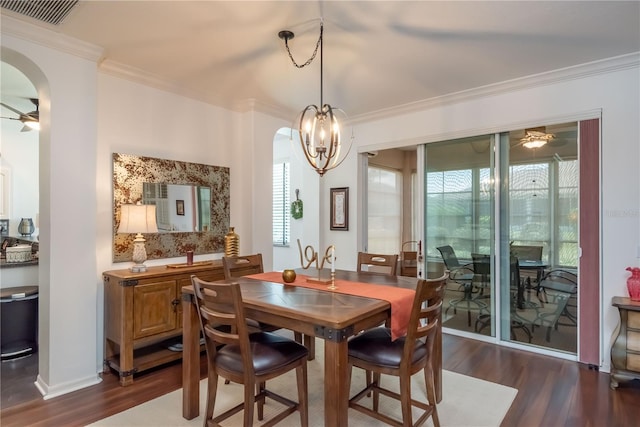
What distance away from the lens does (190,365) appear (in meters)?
2.34

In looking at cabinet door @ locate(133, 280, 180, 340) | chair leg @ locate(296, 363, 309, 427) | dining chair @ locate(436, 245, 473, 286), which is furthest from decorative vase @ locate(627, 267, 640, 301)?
cabinet door @ locate(133, 280, 180, 340)

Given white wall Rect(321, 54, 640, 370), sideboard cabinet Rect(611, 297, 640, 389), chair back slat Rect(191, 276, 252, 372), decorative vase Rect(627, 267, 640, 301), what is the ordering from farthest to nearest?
white wall Rect(321, 54, 640, 370), decorative vase Rect(627, 267, 640, 301), sideboard cabinet Rect(611, 297, 640, 389), chair back slat Rect(191, 276, 252, 372)

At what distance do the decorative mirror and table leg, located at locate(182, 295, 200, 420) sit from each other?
133cm

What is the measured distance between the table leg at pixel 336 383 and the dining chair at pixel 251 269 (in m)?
1.04

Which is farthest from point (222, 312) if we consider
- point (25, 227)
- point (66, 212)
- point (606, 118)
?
point (25, 227)

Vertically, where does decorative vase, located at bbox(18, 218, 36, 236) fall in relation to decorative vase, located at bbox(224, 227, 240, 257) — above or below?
above

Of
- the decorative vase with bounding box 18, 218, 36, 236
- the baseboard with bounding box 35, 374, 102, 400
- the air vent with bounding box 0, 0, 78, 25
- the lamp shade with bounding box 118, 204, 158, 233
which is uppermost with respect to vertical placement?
the air vent with bounding box 0, 0, 78, 25

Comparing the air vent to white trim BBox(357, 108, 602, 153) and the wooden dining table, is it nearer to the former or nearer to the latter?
the wooden dining table

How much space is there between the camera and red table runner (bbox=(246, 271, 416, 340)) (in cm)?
205

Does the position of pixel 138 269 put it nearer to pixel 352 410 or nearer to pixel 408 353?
pixel 352 410

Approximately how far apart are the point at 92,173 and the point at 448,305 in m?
3.95

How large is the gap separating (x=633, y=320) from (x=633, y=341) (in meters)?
0.16

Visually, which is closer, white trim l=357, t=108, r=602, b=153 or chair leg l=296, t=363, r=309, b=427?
chair leg l=296, t=363, r=309, b=427

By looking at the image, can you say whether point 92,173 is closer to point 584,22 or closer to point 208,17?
point 208,17
